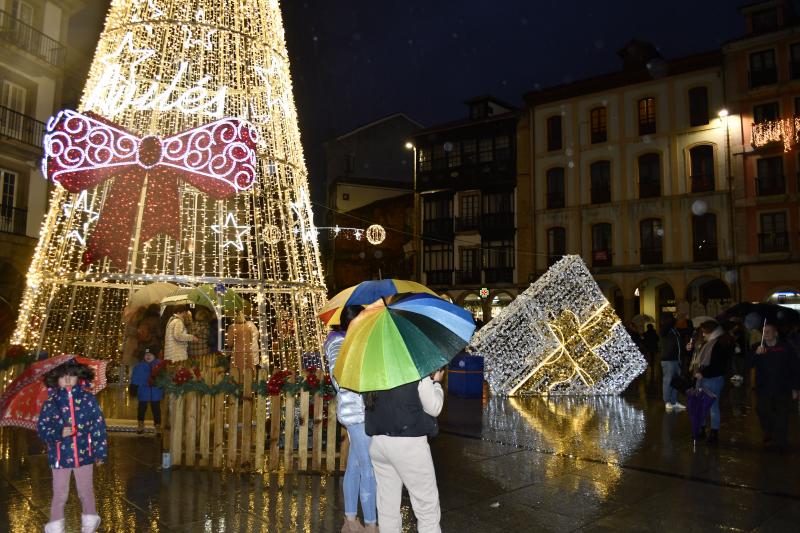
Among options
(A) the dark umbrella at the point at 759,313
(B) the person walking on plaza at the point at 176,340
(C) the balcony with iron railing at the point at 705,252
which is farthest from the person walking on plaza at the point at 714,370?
(C) the balcony with iron railing at the point at 705,252

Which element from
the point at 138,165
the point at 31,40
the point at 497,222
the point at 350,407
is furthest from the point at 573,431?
the point at 497,222

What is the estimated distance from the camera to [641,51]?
104 feet

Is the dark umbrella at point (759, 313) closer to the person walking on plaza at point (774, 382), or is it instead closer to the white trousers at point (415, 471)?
the person walking on plaza at point (774, 382)

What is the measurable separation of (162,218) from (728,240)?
26379 mm

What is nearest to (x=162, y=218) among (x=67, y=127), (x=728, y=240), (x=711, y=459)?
(x=67, y=127)

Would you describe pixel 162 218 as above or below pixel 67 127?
below

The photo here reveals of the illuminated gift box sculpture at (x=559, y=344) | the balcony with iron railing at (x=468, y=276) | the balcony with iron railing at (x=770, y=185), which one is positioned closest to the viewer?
the illuminated gift box sculpture at (x=559, y=344)

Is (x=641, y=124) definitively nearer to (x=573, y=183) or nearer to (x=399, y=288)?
(x=573, y=183)

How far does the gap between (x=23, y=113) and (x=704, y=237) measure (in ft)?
94.2

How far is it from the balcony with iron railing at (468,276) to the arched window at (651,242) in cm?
894

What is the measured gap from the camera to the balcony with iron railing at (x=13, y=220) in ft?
64.2

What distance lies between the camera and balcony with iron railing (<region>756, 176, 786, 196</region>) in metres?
25.7

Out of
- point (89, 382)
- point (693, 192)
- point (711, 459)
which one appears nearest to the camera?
point (89, 382)

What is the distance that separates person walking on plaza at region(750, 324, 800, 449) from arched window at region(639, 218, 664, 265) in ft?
72.3
